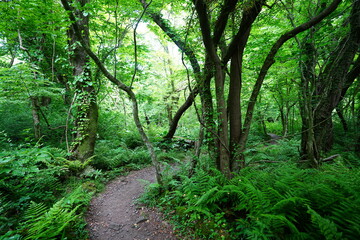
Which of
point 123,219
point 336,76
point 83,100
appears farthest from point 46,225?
point 336,76

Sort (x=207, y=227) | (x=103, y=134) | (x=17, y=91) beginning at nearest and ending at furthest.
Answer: (x=207, y=227)
(x=17, y=91)
(x=103, y=134)

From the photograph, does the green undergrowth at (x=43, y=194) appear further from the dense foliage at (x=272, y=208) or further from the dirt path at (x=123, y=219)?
the dense foliage at (x=272, y=208)

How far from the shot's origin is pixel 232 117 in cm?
439

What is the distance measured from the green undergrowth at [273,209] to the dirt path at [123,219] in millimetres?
302

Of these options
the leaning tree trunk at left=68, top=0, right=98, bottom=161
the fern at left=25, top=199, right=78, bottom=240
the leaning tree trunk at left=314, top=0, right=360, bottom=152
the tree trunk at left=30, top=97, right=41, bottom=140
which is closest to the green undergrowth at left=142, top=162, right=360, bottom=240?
the fern at left=25, top=199, right=78, bottom=240

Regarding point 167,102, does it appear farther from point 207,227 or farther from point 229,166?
point 207,227

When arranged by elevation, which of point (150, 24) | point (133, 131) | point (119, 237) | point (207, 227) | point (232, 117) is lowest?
point (119, 237)

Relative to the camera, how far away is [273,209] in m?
2.35

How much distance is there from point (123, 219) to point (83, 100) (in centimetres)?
434

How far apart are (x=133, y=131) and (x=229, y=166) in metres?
6.49

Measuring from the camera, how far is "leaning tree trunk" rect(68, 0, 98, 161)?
17.8 feet

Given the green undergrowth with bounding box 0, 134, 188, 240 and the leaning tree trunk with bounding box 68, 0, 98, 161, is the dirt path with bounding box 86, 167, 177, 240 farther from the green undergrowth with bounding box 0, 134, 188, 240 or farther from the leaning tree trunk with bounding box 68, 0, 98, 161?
the leaning tree trunk with bounding box 68, 0, 98, 161

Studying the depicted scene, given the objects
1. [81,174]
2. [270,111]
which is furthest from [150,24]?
[270,111]

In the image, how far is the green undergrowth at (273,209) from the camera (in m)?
1.88
